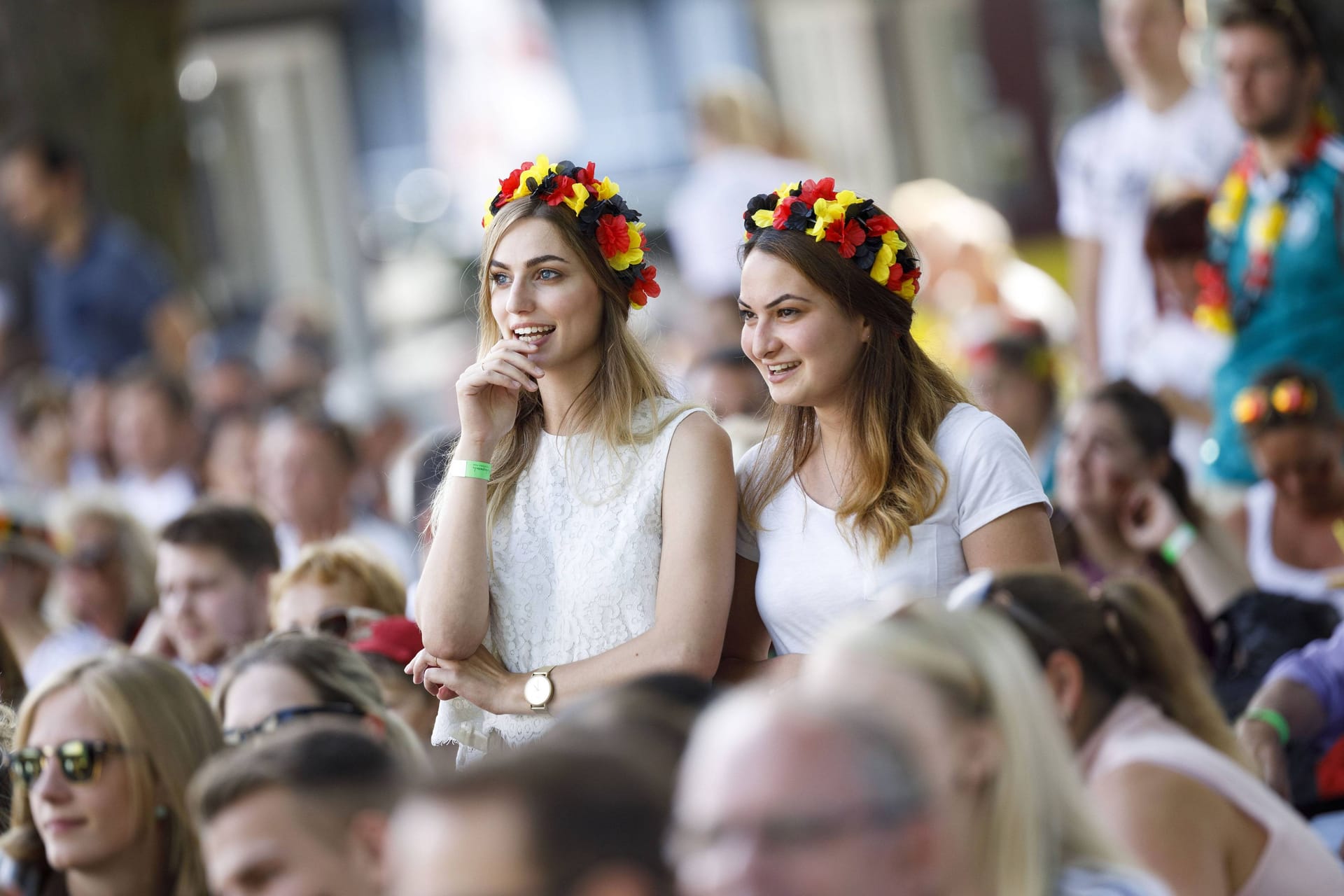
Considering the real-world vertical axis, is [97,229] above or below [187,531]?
above

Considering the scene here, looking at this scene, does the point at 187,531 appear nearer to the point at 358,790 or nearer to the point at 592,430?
the point at 592,430

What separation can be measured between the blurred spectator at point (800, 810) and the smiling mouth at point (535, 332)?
5.38ft

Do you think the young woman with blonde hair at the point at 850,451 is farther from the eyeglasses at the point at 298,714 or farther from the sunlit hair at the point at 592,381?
the eyeglasses at the point at 298,714

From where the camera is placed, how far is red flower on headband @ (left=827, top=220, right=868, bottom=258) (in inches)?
127

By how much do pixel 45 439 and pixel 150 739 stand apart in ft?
20.2

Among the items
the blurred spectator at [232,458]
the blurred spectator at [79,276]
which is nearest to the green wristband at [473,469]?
the blurred spectator at [232,458]

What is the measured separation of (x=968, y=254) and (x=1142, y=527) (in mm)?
4104

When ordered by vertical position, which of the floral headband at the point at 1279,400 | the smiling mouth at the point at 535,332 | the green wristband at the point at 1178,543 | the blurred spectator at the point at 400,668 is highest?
the smiling mouth at the point at 535,332

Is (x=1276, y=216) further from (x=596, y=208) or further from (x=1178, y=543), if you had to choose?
(x=596, y=208)

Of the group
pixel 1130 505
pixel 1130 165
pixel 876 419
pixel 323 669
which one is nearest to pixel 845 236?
pixel 876 419

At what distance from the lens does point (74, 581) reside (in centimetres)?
587

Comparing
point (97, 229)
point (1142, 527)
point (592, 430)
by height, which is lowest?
point (1142, 527)

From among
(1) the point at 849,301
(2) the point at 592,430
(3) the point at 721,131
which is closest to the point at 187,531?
(2) the point at 592,430

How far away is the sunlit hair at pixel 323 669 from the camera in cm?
334
